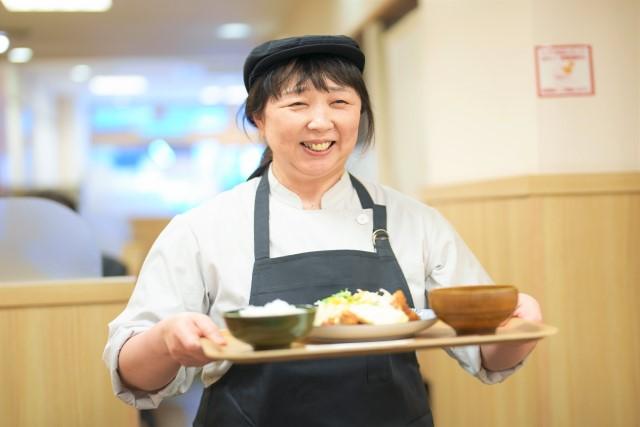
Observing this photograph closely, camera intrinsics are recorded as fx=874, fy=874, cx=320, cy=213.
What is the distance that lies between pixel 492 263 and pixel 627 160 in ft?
2.04

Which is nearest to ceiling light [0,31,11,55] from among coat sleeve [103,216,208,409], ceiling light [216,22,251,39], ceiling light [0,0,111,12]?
ceiling light [0,0,111,12]

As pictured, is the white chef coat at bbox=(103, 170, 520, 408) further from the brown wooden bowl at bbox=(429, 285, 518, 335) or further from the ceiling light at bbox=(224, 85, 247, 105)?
the ceiling light at bbox=(224, 85, 247, 105)

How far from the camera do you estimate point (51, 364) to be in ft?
7.09

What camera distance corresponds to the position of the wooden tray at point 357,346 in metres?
1.13

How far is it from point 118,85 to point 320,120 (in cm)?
1131

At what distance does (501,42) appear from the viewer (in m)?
3.34

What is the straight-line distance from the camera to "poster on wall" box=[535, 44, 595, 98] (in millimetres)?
3135

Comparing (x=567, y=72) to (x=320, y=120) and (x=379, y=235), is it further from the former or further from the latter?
(x=320, y=120)

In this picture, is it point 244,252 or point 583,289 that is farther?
point 583,289

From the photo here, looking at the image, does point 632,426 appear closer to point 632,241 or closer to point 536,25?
point 632,241

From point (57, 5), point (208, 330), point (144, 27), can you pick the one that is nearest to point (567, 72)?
point (208, 330)

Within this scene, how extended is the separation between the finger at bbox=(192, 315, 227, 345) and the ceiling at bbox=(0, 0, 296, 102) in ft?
17.1

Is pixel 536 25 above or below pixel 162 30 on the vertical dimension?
below

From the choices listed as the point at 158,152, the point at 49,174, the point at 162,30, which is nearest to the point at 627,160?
the point at 162,30
